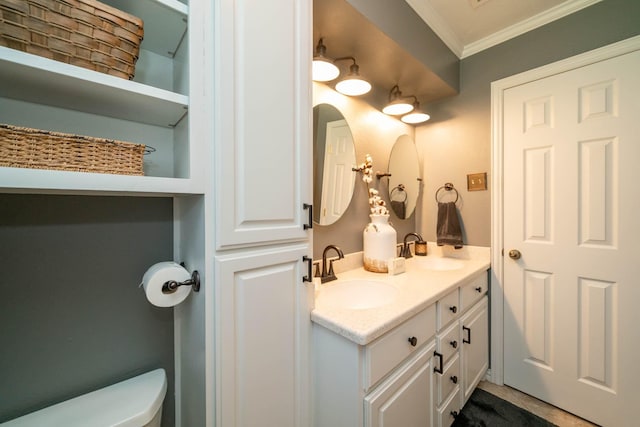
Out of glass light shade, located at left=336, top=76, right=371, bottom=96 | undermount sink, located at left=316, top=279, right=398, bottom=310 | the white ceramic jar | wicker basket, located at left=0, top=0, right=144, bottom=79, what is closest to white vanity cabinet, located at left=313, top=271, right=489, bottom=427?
undermount sink, located at left=316, top=279, right=398, bottom=310

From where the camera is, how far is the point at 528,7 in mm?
1547

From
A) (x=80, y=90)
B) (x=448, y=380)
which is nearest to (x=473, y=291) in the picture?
(x=448, y=380)

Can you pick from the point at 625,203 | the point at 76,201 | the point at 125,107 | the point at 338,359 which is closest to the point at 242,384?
the point at 338,359

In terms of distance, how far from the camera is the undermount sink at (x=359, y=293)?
1.29 metres

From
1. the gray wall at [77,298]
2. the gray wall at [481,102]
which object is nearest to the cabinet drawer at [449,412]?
the gray wall at [481,102]

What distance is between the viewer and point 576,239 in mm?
1494

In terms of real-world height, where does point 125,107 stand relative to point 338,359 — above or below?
above

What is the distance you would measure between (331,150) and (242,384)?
4.09ft

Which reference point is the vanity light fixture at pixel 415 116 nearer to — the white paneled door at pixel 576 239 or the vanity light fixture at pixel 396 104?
the vanity light fixture at pixel 396 104

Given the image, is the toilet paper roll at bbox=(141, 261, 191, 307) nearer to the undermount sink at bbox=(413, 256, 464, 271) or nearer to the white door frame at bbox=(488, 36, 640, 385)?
the undermount sink at bbox=(413, 256, 464, 271)

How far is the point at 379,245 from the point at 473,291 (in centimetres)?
69

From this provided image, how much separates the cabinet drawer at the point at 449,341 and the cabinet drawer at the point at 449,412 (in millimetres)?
223

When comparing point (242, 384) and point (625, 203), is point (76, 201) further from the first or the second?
point (625, 203)

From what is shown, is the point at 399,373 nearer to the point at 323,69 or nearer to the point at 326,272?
the point at 326,272
